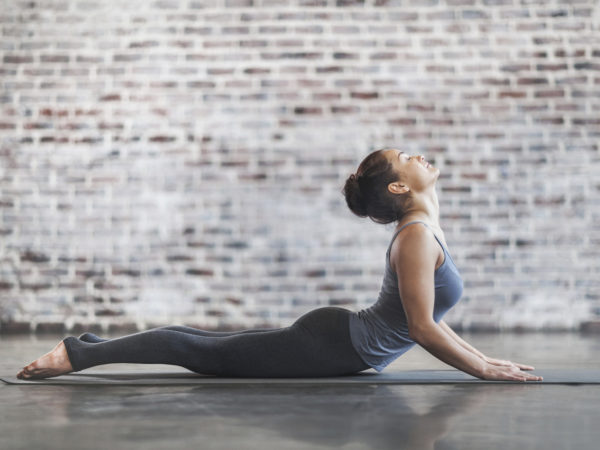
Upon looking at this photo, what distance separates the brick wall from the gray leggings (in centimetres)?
211

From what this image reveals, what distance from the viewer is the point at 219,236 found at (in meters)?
4.15

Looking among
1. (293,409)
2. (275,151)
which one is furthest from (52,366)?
(275,151)

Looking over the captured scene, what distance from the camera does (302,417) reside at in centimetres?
147

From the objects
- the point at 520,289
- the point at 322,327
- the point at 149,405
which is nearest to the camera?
the point at 149,405

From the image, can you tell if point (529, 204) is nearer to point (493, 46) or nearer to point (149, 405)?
point (493, 46)

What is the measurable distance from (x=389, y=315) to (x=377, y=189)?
0.34m

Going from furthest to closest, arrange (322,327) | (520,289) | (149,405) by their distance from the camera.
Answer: (520,289) → (322,327) → (149,405)

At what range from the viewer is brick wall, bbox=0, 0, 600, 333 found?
4109 millimetres

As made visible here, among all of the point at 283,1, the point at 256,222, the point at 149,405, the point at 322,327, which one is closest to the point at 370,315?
the point at 322,327

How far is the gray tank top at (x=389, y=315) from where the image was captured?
1.92 m

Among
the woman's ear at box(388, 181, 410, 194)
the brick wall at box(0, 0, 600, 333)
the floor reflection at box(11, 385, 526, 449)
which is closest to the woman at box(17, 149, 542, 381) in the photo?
the woman's ear at box(388, 181, 410, 194)

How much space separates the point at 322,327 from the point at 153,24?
9.60 feet

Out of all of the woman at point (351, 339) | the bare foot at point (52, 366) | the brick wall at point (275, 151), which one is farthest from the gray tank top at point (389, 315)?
the brick wall at point (275, 151)

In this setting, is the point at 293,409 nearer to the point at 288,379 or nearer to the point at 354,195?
the point at 288,379
